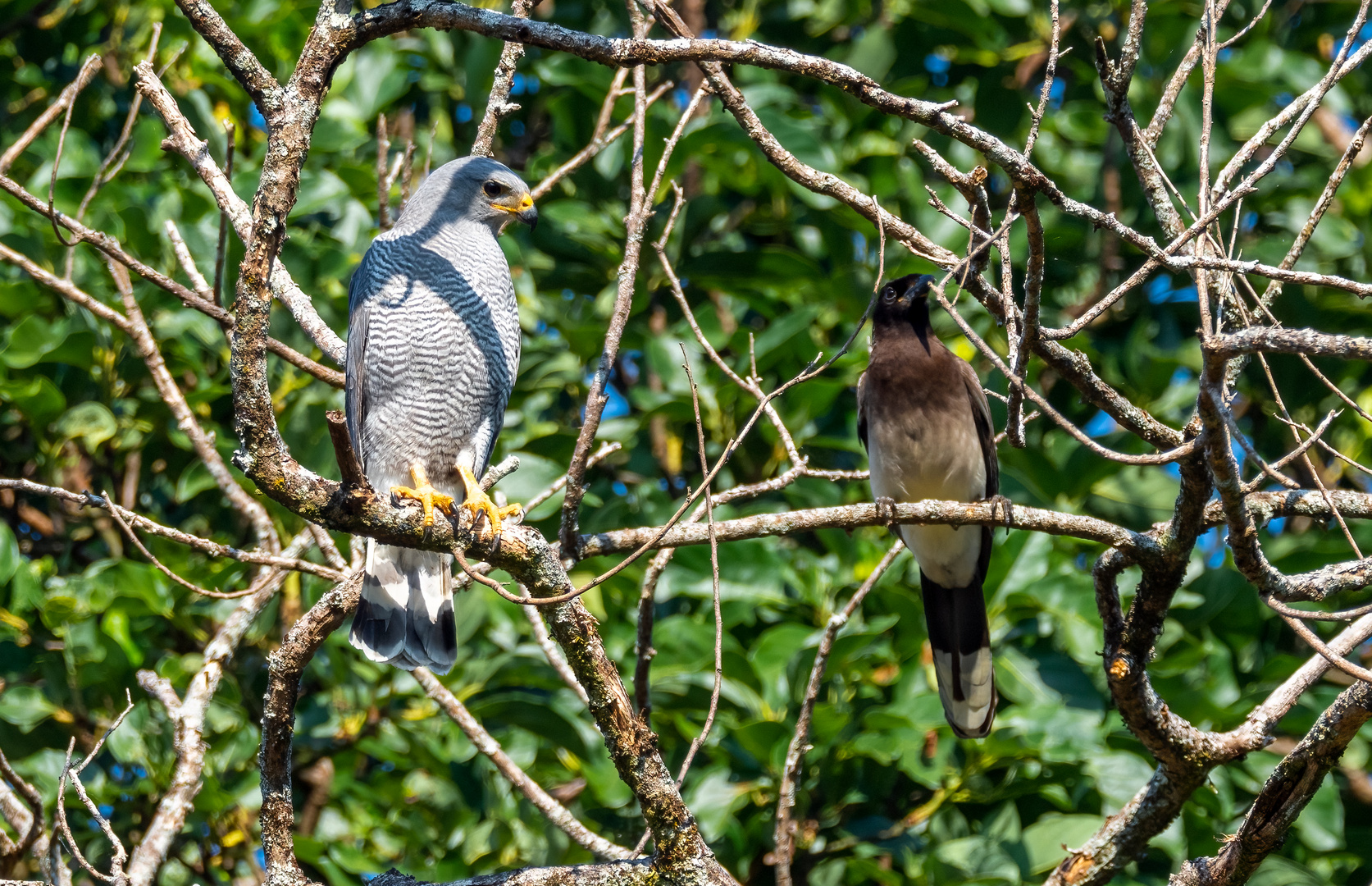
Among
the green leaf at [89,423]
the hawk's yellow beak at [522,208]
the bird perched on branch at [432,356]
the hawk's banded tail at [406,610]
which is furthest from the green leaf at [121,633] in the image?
the hawk's yellow beak at [522,208]

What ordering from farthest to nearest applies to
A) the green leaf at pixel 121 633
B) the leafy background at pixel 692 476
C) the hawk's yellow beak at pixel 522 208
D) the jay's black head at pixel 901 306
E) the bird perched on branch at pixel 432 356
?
the jay's black head at pixel 901 306
the leafy background at pixel 692 476
the green leaf at pixel 121 633
the hawk's yellow beak at pixel 522 208
the bird perched on branch at pixel 432 356

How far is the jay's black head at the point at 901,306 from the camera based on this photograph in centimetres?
454

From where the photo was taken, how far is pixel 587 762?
4.16 metres

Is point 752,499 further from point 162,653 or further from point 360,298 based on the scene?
point 162,653

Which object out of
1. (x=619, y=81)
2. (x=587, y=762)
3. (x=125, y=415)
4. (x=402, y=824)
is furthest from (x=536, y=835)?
(x=619, y=81)

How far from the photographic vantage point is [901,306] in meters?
4.55

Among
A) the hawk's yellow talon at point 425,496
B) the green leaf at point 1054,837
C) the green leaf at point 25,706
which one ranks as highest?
the hawk's yellow talon at point 425,496

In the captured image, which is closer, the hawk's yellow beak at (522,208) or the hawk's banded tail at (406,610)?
the hawk's banded tail at (406,610)

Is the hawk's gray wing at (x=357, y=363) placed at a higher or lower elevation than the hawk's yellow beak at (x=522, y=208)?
lower

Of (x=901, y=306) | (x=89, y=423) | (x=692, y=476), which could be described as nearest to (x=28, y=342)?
(x=89, y=423)

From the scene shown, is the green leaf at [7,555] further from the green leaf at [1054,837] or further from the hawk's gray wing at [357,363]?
the green leaf at [1054,837]

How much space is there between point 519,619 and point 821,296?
1.74m

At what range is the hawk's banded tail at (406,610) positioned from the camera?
9.91 ft

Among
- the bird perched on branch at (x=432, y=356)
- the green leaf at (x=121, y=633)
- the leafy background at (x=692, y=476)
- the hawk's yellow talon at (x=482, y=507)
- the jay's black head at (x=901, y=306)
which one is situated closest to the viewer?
the hawk's yellow talon at (x=482, y=507)
